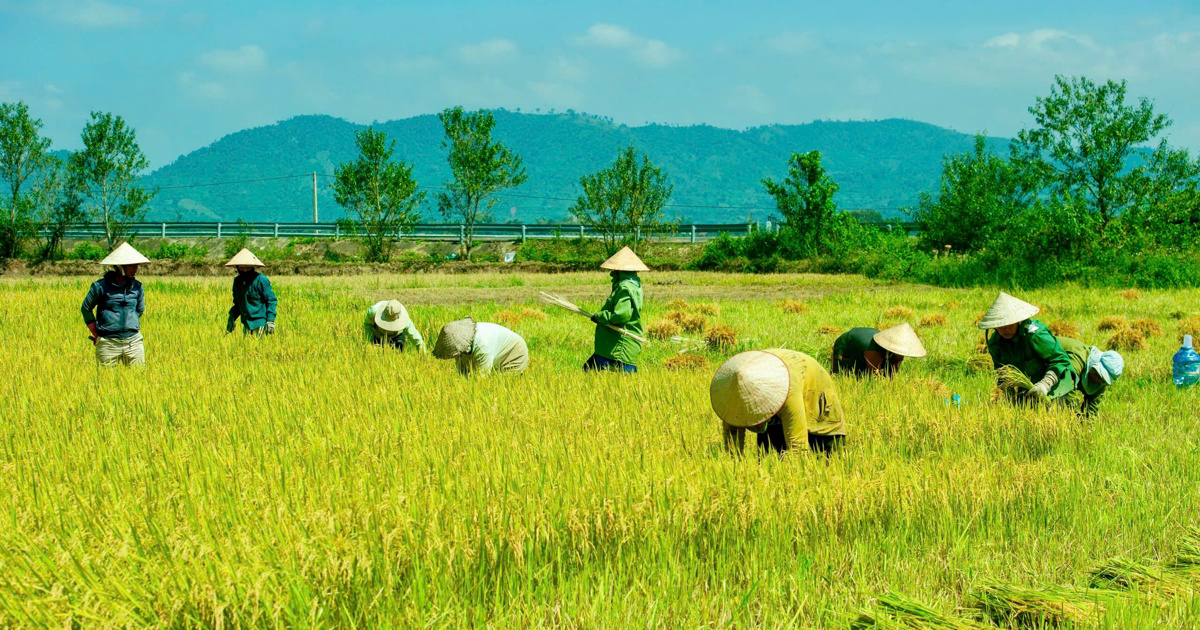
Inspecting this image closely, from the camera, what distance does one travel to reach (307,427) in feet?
15.6

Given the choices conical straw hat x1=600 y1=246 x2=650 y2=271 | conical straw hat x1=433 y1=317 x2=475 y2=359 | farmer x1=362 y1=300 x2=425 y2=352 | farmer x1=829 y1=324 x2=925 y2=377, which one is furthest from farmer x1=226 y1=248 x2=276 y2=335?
farmer x1=829 y1=324 x2=925 y2=377

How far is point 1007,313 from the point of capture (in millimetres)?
5195

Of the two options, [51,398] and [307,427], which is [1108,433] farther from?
[51,398]

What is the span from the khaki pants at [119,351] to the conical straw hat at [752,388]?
233 inches

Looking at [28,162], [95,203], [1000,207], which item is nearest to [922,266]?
[1000,207]

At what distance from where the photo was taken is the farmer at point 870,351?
5496 mm

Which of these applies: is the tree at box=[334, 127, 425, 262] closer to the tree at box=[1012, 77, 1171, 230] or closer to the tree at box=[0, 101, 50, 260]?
the tree at box=[0, 101, 50, 260]

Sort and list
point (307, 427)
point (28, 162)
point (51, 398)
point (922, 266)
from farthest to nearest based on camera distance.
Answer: point (28, 162)
point (922, 266)
point (51, 398)
point (307, 427)

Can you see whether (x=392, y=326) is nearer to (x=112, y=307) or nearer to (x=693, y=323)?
(x=112, y=307)

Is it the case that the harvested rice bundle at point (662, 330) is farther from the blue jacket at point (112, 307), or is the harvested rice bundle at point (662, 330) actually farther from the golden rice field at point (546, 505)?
the blue jacket at point (112, 307)

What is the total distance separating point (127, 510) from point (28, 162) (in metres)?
34.7

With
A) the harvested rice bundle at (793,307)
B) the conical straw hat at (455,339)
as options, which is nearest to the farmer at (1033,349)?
the conical straw hat at (455,339)

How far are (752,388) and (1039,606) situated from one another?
1.20 m

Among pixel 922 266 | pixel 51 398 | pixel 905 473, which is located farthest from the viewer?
pixel 922 266
